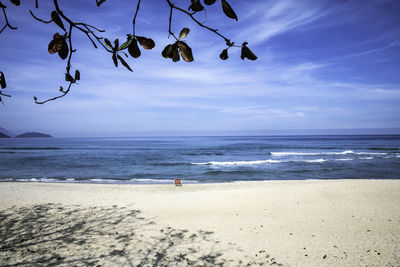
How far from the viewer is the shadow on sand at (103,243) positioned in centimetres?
366

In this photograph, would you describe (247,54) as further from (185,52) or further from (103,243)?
(103,243)

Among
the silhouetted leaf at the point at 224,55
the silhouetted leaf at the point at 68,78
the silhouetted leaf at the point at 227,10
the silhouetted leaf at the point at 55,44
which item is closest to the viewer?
the silhouetted leaf at the point at 227,10

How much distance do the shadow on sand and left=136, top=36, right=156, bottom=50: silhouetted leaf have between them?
12.1 feet

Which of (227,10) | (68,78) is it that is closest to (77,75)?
(68,78)

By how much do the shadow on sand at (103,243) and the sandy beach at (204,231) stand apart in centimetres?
2

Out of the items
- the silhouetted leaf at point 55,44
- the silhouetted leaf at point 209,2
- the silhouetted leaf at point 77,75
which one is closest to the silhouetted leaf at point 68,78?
the silhouetted leaf at point 77,75

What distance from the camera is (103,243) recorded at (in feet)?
14.0

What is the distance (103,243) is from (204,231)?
2082 mm

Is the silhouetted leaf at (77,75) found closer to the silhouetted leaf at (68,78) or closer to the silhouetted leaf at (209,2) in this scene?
the silhouetted leaf at (68,78)

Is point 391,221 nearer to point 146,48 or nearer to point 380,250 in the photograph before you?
point 380,250

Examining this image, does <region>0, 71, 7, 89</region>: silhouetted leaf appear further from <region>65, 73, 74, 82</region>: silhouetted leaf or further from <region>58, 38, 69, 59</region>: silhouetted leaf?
<region>58, 38, 69, 59</region>: silhouetted leaf

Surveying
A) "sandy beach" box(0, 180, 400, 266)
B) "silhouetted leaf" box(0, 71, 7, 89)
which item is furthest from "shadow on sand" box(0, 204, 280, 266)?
"silhouetted leaf" box(0, 71, 7, 89)

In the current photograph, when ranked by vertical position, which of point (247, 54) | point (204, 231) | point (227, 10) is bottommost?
point (204, 231)

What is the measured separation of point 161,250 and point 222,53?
4058mm
